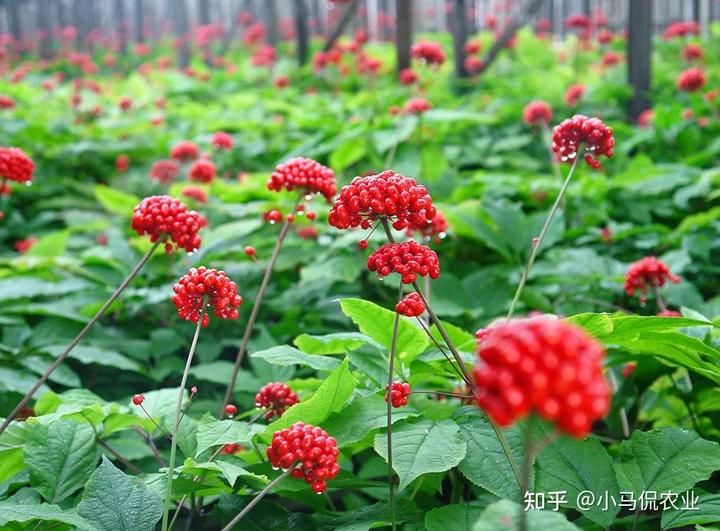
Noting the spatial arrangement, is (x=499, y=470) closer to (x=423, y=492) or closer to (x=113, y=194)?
(x=423, y=492)

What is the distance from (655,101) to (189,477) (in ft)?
20.1

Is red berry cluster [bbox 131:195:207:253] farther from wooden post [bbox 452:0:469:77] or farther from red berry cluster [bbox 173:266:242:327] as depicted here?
wooden post [bbox 452:0:469:77]

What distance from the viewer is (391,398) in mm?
1795

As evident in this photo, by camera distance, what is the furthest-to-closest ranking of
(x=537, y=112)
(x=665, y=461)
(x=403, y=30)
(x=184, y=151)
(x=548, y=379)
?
(x=403, y=30)
(x=537, y=112)
(x=184, y=151)
(x=665, y=461)
(x=548, y=379)

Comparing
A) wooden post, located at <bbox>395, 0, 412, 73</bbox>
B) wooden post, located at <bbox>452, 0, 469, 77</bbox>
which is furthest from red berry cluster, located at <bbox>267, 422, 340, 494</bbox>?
wooden post, located at <bbox>452, 0, 469, 77</bbox>

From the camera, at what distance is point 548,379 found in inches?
36.0

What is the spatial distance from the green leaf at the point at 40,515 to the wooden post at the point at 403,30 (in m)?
6.39

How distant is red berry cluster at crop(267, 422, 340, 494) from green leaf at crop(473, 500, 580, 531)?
0.44 m

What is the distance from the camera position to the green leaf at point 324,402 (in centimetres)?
176

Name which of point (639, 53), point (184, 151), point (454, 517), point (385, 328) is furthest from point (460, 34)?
point (454, 517)

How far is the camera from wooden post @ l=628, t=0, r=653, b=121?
6254 mm

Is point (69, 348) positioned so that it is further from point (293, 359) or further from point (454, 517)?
point (454, 517)

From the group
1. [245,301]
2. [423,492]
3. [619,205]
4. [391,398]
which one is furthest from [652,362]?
[619,205]

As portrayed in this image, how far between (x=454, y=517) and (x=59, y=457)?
3.38ft
